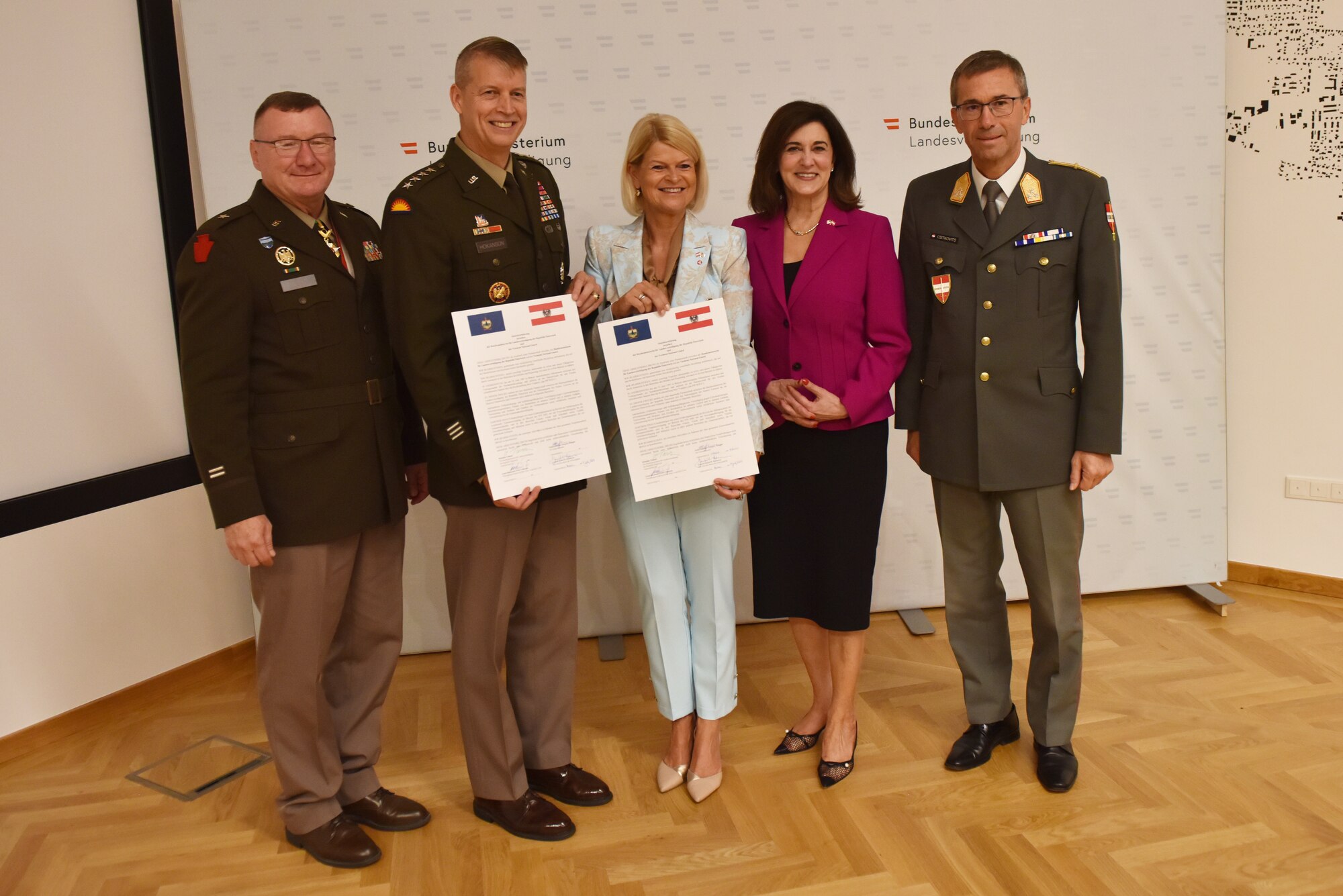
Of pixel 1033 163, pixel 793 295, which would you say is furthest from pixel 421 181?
pixel 1033 163

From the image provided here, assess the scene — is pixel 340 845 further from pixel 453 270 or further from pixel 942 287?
pixel 942 287

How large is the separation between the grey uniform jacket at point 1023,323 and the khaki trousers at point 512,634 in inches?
41.4

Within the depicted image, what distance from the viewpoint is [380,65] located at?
3.57 meters

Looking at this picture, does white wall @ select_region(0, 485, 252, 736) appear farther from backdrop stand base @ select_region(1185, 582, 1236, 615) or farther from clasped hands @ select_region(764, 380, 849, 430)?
backdrop stand base @ select_region(1185, 582, 1236, 615)

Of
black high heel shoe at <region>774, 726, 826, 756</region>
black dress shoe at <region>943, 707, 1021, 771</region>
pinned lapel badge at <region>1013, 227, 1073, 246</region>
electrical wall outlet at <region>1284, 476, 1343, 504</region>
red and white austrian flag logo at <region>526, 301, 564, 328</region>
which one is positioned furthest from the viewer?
Answer: electrical wall outlet at <region>1284, 476, 1343, 504</region>

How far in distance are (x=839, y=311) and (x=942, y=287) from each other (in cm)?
29

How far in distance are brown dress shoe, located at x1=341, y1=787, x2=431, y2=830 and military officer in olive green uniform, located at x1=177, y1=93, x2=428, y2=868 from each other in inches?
Result: 3.9

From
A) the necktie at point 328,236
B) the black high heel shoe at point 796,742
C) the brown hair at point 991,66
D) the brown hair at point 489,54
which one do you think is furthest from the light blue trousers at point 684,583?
the brown hair at point 991,66

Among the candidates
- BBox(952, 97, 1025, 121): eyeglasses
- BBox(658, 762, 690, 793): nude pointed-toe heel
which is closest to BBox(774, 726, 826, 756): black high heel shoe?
BBox(658, 762, 690, 793): nude pointed-toe heel

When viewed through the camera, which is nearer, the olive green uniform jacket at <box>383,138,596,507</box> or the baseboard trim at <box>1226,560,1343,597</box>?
the olive green uniform jacket at <box>383,138,596,507</box>

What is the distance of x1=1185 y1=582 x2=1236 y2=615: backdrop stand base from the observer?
3928 millimetres

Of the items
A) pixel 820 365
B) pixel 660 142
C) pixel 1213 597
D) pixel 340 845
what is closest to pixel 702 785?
pixel 340 845

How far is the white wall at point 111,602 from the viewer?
3277 mm

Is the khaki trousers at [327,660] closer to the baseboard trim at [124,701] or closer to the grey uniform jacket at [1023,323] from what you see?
the baseboard trim at [124,701]
